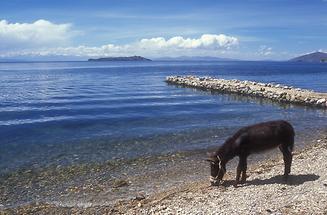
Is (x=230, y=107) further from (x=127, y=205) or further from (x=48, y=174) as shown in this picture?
(x=127, y=205)

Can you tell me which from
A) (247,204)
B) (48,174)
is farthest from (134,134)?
(247,204)

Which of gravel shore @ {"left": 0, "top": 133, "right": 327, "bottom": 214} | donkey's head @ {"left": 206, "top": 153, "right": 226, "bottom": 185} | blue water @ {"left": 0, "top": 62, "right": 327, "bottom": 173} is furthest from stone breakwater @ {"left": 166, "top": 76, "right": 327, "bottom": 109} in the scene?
donkey's head @ {"left": 206, "top": 153, "right": 226, "bottom": 185}

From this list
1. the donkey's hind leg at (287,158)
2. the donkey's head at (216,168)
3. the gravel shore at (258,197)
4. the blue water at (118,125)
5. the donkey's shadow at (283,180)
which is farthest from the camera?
the blue water at (118,125)

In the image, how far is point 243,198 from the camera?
42.5ft

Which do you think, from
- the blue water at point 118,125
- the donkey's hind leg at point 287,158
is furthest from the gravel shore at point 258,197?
the blue water at point 118,125

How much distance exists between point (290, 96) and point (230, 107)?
26.6 feet

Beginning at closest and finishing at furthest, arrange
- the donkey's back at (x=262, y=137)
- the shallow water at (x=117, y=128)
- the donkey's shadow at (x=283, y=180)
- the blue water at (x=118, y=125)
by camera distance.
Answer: the donkey's back at (x=262, y=137) → the donkey's shadow at (x=283, y=180) → the shallow water at (x=117, y=128) → the blue water at (x=118, y=125)

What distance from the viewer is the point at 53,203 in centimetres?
1506

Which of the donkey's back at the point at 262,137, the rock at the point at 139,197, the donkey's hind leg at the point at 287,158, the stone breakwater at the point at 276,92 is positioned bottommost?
the rock at the point at 139,197

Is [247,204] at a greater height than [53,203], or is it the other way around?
[247,204]

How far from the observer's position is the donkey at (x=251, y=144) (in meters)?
14.4

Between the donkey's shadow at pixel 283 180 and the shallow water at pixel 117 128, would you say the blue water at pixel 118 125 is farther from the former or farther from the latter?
the donkey's shadow at pixel 283 180

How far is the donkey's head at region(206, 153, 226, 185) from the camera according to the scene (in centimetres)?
1480

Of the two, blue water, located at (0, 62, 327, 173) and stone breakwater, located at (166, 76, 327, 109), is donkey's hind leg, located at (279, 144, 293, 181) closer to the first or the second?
blue water, located at (0, 62, 327, 173)
